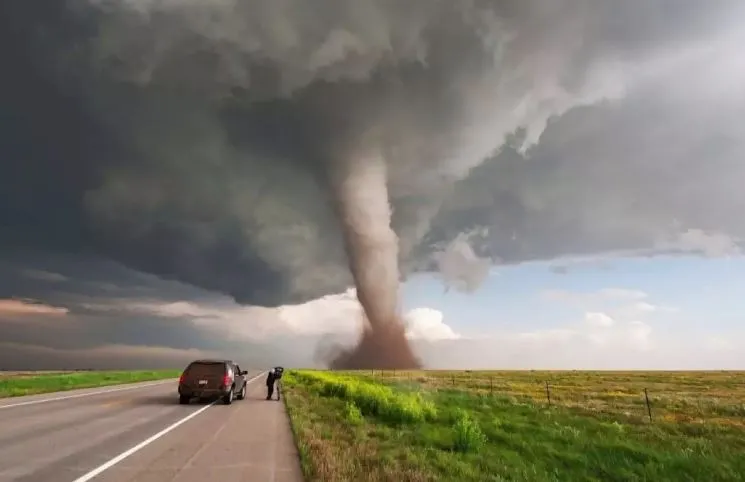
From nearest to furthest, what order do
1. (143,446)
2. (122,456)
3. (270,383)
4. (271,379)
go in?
(122,456) → (143,446) → (270,383) → (271,379)

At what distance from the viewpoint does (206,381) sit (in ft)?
79.8

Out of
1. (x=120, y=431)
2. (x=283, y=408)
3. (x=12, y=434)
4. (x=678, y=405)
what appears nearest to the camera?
(x=12, y=434)

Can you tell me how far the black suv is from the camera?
953 inches

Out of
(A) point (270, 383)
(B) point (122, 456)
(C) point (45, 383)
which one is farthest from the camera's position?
(C) point (45, 383)

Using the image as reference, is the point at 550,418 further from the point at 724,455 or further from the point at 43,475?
the point at 43,475

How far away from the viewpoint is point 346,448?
39.1 feet

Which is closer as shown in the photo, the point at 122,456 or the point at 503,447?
the point at 122,456

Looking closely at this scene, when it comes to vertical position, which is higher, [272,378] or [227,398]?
[272,378]

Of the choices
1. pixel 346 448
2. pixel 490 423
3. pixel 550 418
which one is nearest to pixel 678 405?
pixel 550 418

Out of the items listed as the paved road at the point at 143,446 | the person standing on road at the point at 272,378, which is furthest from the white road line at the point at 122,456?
the person standing on road at the point at 272,378

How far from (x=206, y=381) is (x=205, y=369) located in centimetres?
57

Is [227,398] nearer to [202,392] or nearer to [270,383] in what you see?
[202,392]

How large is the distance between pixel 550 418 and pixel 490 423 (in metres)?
3.59

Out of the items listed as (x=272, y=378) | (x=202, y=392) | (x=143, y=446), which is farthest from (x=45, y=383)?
(x=143, y=446)
